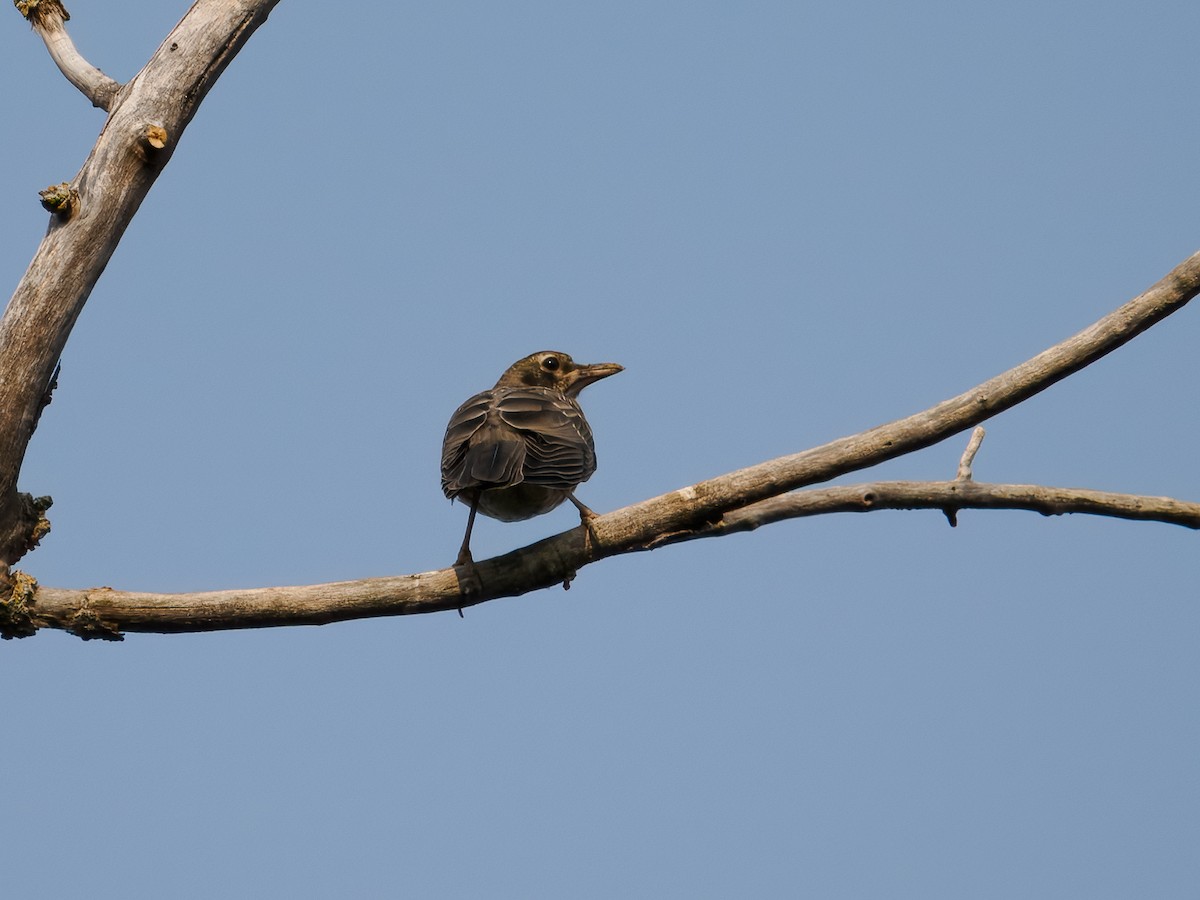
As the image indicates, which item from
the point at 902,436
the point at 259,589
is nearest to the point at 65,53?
the point at 259,589

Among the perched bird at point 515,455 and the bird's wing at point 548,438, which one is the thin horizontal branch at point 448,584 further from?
the bird's wing at point 548,438

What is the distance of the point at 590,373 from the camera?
341 inches

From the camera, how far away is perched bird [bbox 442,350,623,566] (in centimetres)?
630

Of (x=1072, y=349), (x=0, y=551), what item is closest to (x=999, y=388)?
(x=1072, y=349)

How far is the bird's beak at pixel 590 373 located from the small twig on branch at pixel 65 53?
3552 millimetres

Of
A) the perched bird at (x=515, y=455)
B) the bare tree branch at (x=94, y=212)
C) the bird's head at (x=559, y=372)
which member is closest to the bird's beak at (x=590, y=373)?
the bird's head at (x=559, y=372)

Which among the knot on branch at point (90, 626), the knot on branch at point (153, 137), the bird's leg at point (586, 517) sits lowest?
the knot on branch at point (90, 626)

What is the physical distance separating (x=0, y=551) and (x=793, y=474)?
3591 millimetres

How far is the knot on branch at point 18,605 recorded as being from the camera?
5.85 metres

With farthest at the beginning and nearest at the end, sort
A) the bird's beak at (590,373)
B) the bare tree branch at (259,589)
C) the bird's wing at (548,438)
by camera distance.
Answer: the bird's beak at (590,373)
the bird's wing at (548,438)
the bare tree branch at (259,589)

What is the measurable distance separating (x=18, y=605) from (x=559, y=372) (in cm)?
392

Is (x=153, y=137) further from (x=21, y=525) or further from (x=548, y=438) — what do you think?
(x=548, y=438)

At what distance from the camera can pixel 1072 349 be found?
17.9ft

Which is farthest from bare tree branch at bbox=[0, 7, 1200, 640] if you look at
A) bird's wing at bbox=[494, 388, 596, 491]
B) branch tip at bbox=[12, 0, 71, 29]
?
branch tip at bbox=[12, 0, 71, 29]
